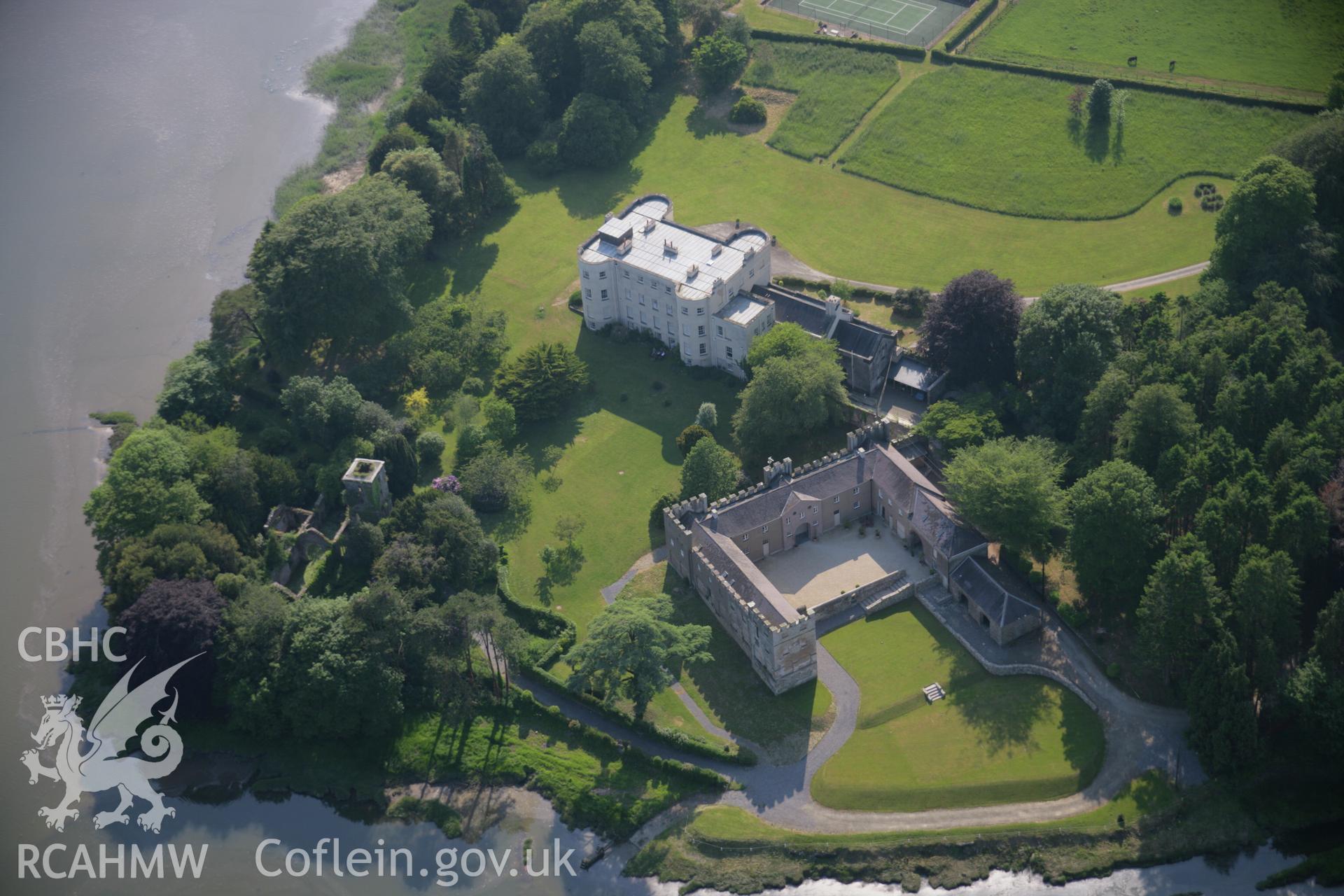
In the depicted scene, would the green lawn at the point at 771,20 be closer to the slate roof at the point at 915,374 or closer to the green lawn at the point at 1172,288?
the green lawn at the point at 1172,288

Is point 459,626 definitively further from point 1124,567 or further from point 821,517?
point 1124,567

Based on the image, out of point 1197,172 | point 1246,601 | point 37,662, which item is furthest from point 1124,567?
point 37,662

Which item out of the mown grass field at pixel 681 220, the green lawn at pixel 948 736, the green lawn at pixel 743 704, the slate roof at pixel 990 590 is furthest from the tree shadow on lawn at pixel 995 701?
the mown grass field at pixel 681 220

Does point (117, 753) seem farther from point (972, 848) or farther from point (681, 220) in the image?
point (681, 220)

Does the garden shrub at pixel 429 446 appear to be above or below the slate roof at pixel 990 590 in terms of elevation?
below

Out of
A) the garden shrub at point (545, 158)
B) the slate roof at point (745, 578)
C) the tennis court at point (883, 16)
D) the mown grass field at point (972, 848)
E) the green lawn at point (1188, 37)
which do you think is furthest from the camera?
the tennis court at point (883, 16)

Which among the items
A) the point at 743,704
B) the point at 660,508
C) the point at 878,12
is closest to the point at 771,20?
the point at 878,12

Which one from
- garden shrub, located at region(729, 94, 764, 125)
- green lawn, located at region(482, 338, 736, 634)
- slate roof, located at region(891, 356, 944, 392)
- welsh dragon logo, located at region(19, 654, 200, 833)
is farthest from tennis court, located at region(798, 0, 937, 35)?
welsh dragon logo, located at region(19, 654, 200, 833)
